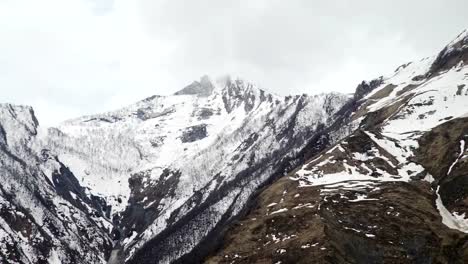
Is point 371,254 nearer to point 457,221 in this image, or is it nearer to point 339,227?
point 339,227

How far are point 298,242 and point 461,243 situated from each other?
47.6m

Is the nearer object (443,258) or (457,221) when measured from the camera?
(443,258)

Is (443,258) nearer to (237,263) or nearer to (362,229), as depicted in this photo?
(362,229)

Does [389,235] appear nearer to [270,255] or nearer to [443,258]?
[443,258]

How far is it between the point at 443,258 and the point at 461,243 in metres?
8.78

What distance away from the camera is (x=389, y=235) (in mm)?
193250

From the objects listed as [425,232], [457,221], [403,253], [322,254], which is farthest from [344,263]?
[457,221]

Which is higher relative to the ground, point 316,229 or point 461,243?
point 316,229

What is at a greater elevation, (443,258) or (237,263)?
(237,263)

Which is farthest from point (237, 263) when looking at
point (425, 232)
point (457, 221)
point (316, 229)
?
point (457, 221)

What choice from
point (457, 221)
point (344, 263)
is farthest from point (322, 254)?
point (457, 221)

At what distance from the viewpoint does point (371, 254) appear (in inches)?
7146

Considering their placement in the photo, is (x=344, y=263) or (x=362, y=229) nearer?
(x=344, y=263)

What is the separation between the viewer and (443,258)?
17650cm
